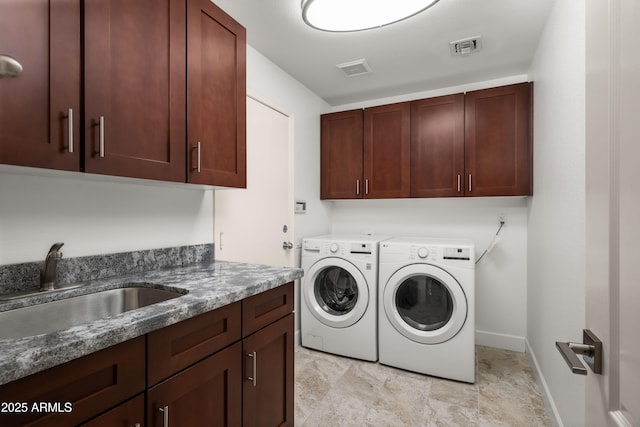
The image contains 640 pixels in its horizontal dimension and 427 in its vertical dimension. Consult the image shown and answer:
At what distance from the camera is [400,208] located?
10.6 feet

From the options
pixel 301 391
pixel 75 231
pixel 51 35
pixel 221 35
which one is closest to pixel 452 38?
pixel 221 35

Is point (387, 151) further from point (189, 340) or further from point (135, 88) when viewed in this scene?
point (189, 340)

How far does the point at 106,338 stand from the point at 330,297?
7.07ft

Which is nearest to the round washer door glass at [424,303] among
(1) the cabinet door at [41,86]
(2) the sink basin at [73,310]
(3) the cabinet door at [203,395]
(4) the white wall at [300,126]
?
(4) the white wall at [300,126]

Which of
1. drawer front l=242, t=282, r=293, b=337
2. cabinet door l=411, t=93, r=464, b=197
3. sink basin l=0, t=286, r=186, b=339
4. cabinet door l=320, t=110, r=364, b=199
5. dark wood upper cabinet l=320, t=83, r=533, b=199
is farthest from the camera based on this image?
cabinet door l=320, t=110, r=364, b=199

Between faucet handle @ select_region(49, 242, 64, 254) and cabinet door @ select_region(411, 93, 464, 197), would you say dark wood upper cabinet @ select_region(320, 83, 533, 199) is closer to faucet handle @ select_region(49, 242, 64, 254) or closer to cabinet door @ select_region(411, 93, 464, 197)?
cabinet door @ select_region(411, 93, 464, 197)

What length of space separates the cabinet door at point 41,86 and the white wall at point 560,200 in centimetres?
190

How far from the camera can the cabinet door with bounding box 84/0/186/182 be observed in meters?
1.06

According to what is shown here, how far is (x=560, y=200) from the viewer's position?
5.45ft

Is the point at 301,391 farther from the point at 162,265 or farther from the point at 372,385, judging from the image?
the point at 162,265

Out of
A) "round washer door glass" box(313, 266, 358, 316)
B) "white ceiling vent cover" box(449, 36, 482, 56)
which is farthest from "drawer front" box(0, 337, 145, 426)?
"white ceiling vent cover" box(449, 36, 482, 56)

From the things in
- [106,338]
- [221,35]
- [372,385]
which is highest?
[221,35]

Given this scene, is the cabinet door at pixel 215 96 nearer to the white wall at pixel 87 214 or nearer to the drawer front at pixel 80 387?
the white wall at pixel 87 214

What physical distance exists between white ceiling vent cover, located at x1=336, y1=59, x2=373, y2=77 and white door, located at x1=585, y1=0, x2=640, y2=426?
6.48ft
